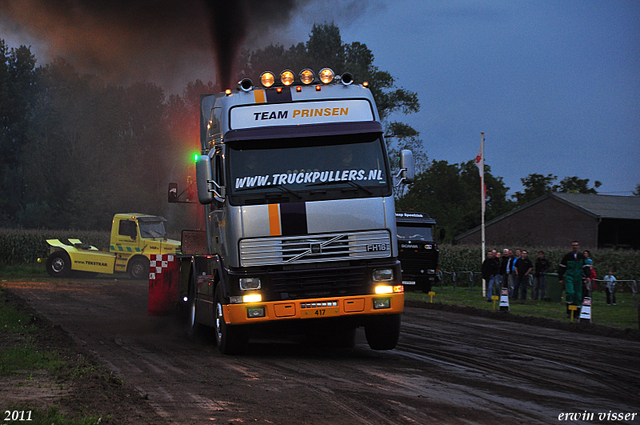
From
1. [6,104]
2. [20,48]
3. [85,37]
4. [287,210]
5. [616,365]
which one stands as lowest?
[616,365]

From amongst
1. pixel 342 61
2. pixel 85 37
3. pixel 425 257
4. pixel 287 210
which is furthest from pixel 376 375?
pixel 342 61

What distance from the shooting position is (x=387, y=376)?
848 cm

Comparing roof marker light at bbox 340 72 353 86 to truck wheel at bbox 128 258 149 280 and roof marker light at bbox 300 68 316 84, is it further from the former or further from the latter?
truck wheel at bbox 128 258 149 280

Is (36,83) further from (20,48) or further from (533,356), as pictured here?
(533,356)

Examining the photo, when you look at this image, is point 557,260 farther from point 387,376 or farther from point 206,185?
point 387,376

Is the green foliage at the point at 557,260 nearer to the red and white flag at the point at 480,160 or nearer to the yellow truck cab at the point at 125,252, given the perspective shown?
the red and white flag at the point at 480,160

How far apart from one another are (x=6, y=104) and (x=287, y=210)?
68.2 m

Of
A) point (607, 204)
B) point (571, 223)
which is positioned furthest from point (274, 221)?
point (607, 204)


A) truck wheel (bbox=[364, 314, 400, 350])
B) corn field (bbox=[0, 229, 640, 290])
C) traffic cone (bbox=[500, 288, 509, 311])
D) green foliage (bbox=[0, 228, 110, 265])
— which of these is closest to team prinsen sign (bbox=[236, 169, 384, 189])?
truck wheel (bbox=[364, 314, 400, 350])

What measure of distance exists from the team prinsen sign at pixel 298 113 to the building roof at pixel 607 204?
38694 mm

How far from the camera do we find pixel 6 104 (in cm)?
6938

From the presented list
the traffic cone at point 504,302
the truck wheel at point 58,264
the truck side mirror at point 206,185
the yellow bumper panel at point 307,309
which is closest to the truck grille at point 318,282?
the yellow bumper panel at point 307,309

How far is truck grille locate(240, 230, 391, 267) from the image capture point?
31.3ft

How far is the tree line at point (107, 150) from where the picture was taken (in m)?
57.8
